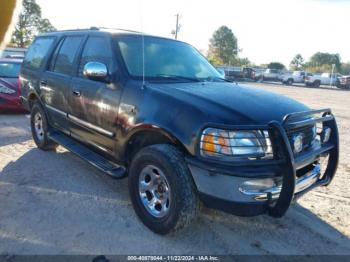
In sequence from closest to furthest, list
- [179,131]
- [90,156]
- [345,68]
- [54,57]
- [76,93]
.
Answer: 1. [179,131]
2. [90,156]
3. [76,93]
4. [54,57]
5. [345,68]

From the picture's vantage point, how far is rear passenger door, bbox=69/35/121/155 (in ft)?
12.3

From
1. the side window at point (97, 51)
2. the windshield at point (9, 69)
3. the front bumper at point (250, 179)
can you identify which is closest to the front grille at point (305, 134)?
the front bumper at point (250, 179)

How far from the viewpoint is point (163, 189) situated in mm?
3209

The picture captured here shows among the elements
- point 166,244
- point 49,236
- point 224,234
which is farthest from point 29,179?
point 224,234

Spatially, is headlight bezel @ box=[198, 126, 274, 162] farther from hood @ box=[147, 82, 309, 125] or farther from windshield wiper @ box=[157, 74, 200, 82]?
windshield wiper @ box=[157, 74, 200, 82]

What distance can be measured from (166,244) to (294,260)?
1.12 metres

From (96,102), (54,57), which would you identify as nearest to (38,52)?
(54,57)

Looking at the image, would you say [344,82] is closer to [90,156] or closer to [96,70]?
[90,156]

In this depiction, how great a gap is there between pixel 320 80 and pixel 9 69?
3800 cm

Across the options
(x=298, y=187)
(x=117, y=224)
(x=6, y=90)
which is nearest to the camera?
(x=298, y=187)

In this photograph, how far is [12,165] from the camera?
16.3ft

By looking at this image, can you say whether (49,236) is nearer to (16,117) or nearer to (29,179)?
(29,179)

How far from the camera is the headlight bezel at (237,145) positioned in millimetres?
2752

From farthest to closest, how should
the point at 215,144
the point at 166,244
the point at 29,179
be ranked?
the point at 29,179
the point at 166,244
the point at 215,144
